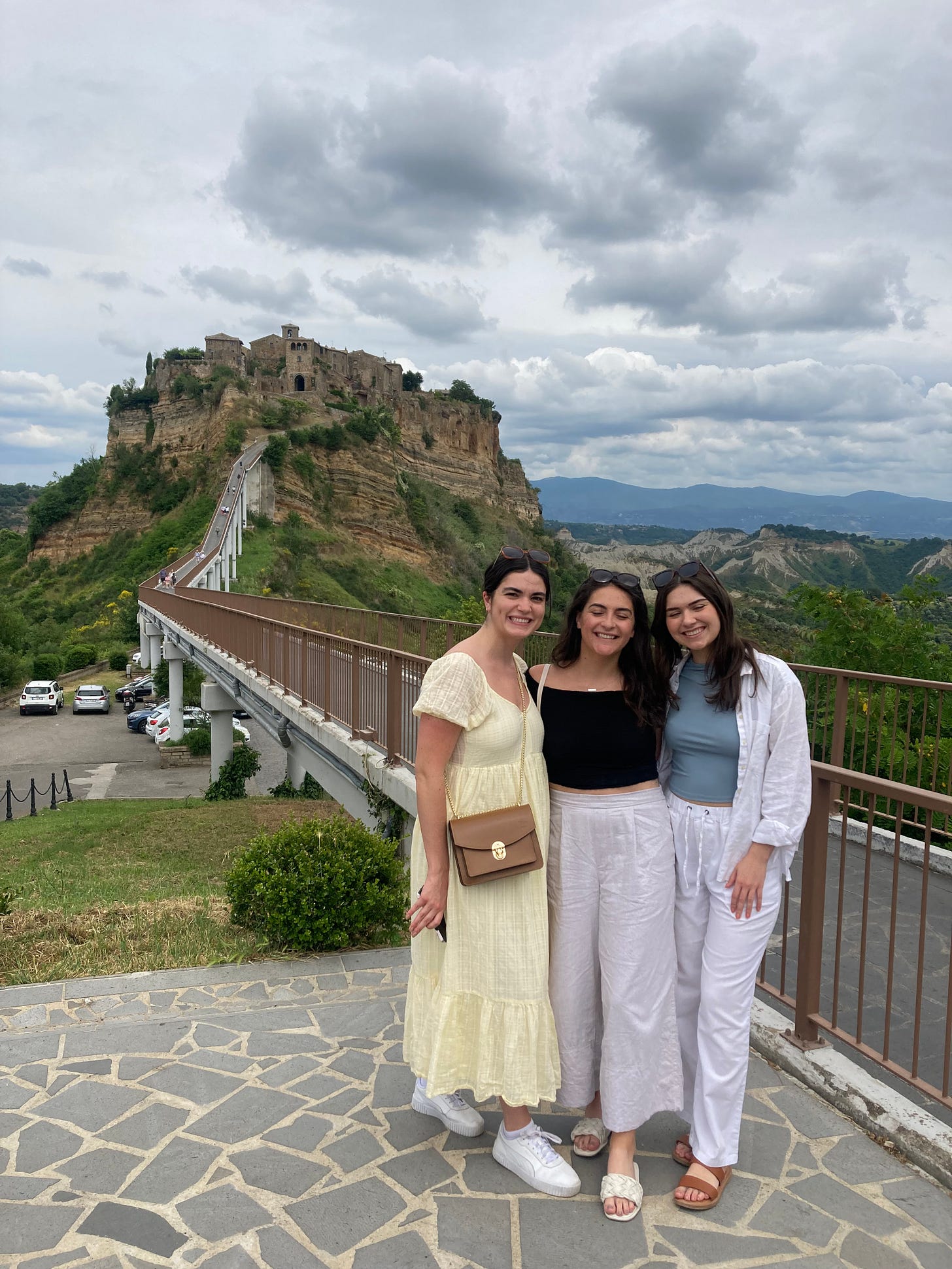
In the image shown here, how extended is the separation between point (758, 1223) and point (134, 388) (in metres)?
93.2

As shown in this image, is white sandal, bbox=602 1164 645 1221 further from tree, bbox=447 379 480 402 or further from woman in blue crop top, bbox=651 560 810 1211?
tree, bbox=447 379 480 402

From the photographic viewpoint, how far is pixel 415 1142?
338 centimetres

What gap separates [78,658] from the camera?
5309 centimetres

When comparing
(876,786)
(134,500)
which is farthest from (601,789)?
(134,500)

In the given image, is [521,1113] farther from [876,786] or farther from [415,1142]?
[876,786]

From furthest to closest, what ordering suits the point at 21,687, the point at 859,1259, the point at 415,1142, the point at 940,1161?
the point at 21,687, the point at 415,1142, the point at 940,1161, the point at 859,1259

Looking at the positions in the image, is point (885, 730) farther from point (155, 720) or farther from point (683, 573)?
point (155, 720)

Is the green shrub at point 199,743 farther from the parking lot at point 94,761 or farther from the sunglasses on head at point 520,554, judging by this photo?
the sunglasses on head at point 520,554

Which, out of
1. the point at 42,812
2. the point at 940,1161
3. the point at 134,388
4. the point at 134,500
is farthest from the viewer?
the point at 134,388

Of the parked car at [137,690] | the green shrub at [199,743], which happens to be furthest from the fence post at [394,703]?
the parked car at [137,690]

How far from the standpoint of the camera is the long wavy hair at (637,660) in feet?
9.80

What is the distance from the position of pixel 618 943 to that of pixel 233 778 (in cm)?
2194

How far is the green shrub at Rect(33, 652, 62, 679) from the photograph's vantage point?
1946 inches

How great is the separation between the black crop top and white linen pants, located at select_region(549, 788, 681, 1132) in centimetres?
6
